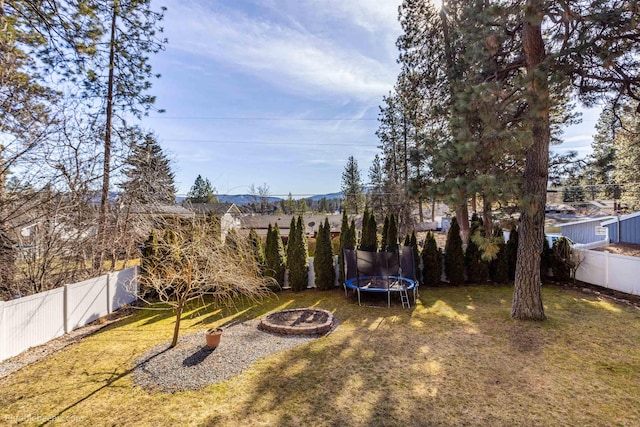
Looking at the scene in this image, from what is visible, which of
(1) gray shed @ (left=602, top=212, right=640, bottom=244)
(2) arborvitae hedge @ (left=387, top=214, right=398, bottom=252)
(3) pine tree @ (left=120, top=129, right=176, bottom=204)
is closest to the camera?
(3) pine tree @ (left=120, top=129, right=176, bottom=204)

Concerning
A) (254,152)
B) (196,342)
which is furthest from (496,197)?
(254,152)

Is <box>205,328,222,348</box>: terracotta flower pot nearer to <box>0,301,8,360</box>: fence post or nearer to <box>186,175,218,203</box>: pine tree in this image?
<box>0,301,8,360</box>: fence post

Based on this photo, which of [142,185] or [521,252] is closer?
[521,252]

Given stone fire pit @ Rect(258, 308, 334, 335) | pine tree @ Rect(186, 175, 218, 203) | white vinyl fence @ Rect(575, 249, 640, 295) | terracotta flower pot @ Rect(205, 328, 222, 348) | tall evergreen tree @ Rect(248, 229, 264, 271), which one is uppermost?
pine tree @ Rect(186, 175, 218, 203)

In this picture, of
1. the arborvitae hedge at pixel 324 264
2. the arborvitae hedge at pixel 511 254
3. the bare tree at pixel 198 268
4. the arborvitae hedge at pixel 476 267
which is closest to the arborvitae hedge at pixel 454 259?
the arborvitae hedge at pixel 476 267

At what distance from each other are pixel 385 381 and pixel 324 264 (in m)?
5.32

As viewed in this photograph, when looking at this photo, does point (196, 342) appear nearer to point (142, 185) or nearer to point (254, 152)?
point (142, 185)

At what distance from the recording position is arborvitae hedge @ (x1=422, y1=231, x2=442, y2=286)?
29.8ft

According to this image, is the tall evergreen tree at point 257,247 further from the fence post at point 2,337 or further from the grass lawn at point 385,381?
the fence post at point 2,337

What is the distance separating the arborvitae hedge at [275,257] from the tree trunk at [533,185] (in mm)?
5869

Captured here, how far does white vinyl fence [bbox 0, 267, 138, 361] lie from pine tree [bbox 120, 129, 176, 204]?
2.09 m

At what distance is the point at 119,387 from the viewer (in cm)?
369

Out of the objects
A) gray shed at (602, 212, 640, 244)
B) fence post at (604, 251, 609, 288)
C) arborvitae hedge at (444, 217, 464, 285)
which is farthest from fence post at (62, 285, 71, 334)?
gray shed at (602, 212, 640, 244)

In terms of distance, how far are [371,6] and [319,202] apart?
43980mm
